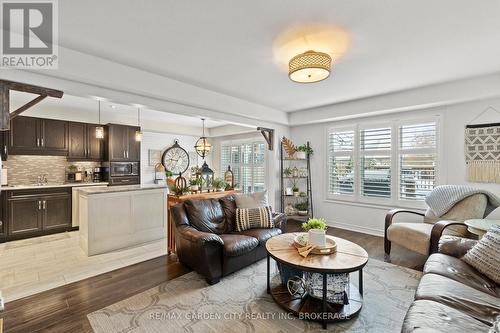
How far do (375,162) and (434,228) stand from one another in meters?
1.98

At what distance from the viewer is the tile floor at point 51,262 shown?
2727 millimetres

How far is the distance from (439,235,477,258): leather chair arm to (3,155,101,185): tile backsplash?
22.3 ft

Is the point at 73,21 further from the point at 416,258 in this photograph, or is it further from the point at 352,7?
the point at 416,258

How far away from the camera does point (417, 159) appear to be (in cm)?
415

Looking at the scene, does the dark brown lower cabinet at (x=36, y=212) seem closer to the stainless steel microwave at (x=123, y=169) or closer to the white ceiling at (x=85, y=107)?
the stainless steel microwave at (x=123, y=169)

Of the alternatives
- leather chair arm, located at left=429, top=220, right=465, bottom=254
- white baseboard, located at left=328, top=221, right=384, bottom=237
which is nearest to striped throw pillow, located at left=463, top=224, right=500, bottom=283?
leather chair arm, located at left=429, top=220, right=465, bottom=254

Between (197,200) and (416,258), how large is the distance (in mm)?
3309

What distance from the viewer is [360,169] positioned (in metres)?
4.82

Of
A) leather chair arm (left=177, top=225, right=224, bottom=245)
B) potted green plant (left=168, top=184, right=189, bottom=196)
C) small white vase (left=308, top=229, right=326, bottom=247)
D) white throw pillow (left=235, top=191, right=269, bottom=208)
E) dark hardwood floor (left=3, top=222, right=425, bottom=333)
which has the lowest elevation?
dark hardwood floor (left=3, top=222, right=425, bottom=333)

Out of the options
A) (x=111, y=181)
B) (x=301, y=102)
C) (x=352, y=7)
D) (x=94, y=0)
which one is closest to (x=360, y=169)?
(x=301, y=102)

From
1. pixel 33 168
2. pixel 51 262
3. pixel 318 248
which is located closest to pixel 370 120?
pixel 318 248

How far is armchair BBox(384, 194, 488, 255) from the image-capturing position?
282cm

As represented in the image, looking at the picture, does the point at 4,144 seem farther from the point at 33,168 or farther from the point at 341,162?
the point at 341,162

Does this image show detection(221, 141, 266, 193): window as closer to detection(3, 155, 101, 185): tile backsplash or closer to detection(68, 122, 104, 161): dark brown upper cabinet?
detection(68, 122, 104, 161): dark brown upper cabinet
